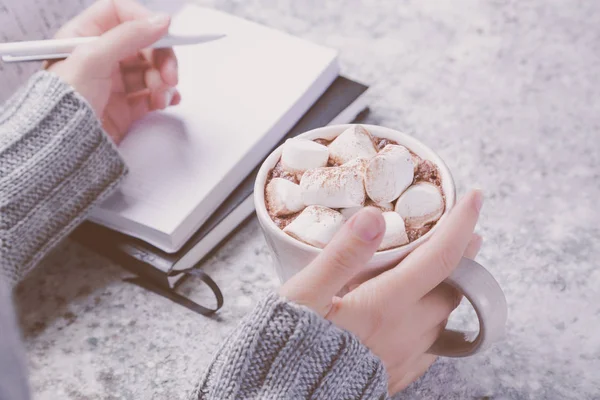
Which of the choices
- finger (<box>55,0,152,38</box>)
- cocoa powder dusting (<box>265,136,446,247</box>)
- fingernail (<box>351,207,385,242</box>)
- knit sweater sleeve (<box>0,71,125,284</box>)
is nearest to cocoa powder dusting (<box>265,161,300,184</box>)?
cocoa powder dusting (<box>265,136,446,247</box>)

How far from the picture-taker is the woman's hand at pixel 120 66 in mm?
663

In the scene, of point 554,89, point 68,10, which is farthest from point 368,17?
point 68,10

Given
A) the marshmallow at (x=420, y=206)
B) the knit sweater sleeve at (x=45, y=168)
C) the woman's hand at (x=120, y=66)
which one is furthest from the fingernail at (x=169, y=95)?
the marshmallow at (x=420, y=206)

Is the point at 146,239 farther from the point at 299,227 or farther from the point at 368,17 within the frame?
the point at 368,17

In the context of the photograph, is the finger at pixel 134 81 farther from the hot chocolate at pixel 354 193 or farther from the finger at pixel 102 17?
the hot chocolate at pixel 354 193

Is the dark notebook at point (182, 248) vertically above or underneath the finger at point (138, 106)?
underneath

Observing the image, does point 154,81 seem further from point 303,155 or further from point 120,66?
point 303,155

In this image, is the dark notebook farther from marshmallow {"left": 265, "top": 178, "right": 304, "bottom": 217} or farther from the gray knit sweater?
marshmallow {"left": 265, "top": 178, "right": 304, "bottom": 217}

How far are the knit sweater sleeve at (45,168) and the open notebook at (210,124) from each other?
0.03 metres

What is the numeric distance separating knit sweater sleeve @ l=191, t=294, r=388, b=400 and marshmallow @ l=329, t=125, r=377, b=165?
0.14 m

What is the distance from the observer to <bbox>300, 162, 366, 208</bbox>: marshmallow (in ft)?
1.61

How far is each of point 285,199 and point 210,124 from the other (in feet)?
0.81

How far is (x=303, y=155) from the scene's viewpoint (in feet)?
1.69

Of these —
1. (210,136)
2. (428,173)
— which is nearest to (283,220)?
(428,173)
